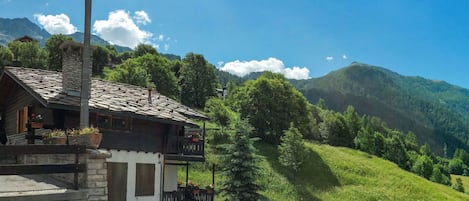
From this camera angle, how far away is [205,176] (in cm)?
3788

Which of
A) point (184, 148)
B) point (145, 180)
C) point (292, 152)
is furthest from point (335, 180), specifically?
point (145, 180)

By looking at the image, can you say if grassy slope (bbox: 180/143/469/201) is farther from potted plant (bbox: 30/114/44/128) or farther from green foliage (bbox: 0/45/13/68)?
green foliage (bbox: 0/45/13/68)

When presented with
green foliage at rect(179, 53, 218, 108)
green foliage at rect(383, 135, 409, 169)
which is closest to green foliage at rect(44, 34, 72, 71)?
green foliage at rect(179, 53, 218, 108)

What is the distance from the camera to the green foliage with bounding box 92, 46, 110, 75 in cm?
7512

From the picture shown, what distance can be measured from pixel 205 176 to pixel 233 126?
1143 cm

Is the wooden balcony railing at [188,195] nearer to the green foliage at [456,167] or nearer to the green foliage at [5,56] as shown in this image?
the green foliage at [5,56]

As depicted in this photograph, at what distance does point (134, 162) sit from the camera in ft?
67.5

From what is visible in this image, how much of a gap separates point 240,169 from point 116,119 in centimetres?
951

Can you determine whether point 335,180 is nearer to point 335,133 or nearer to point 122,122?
point 335,133

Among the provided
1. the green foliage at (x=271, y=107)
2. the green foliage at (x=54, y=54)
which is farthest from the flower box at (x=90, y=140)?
the green foliage at (x=54, y=54)

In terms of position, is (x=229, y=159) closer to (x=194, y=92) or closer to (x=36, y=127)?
(x=36, y=127)

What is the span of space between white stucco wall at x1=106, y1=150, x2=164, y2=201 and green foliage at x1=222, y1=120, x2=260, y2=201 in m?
A: 6.22

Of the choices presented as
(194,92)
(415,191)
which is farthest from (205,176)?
(194,92)

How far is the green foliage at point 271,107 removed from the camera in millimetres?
54125
